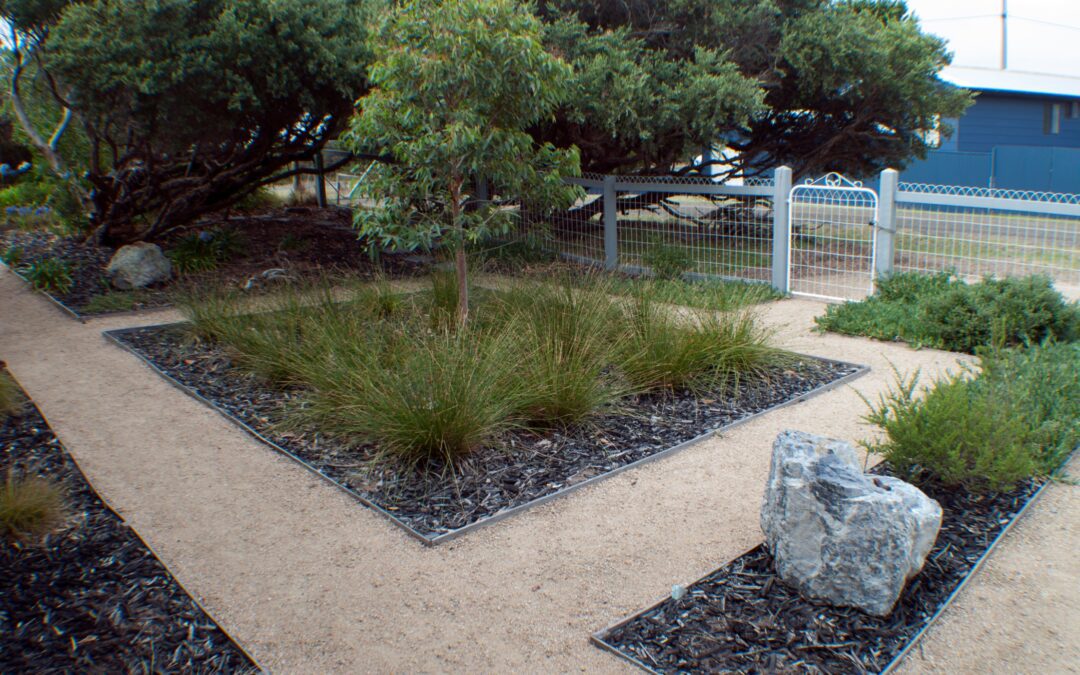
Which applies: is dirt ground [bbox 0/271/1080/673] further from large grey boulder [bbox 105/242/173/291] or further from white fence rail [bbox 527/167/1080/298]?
large grey boulder [bbox 105/242/173/291]

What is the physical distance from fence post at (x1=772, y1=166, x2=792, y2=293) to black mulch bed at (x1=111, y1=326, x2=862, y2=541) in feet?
9.60

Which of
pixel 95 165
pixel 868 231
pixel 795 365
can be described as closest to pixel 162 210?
pixel 95 165

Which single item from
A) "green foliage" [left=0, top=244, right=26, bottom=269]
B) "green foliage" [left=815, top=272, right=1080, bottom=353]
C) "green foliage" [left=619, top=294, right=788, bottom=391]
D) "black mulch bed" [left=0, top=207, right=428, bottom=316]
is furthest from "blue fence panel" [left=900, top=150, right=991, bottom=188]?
"green foliage" [left=0, top=244, right=26, bottom=269]

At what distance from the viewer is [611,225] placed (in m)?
11.3

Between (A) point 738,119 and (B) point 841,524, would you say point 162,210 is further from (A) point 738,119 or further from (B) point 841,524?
(B) point 841,524

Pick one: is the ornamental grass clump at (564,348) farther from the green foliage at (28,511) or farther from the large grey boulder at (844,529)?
the green foliage at (28,511)

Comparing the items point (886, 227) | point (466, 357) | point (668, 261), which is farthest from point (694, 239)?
point (466, 357)

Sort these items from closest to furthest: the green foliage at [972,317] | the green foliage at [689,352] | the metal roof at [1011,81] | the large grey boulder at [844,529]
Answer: the large grey boulder at [844,529] → the green foliage at [689,352] → the green foliage at [972,317] → the metal roof at [1011,81]

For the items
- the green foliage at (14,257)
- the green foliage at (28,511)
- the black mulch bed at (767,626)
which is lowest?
the black mulch bed at (767,626)

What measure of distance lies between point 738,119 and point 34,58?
8.21 metres

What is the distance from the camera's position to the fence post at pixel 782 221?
920 centimetres

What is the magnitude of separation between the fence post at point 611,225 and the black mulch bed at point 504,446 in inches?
196

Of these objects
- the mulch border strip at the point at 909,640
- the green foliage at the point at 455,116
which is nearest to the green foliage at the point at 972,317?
the green foliage at the point at 455,116

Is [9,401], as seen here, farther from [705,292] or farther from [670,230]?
[670,230]
